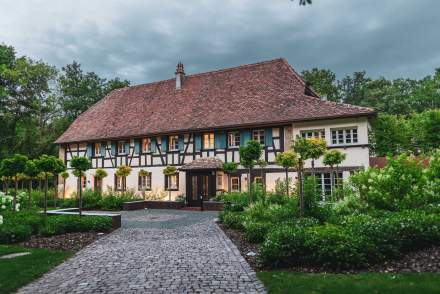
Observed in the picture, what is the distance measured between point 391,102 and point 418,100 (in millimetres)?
3145

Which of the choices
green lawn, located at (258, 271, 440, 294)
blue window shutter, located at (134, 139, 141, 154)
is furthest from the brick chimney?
green lawn, located at (258, 271, 440, 294)

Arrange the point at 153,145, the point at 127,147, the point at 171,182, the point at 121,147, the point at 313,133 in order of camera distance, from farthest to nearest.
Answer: the point at 121,147 < the point at 127,147 < the point at 153,145 < the point at 171,182 < the point at 313,133

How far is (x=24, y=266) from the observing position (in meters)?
6.82

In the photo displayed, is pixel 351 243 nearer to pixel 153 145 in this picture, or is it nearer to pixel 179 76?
pixel 153 145

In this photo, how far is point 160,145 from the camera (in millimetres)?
24500

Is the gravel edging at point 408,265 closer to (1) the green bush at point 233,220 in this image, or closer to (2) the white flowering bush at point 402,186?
(2) the white flowering bush at point 402,186

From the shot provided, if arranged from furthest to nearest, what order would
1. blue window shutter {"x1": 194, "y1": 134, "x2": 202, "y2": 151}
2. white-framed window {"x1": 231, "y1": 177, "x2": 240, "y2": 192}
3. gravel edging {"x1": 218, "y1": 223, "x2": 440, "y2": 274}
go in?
blue window shutter {"x1": 194, "y1": 134, "x2": 202, "y2": 151}, white-framed window {"x1": 231, "y1": 177, "x2": 240, "y2": 192}, gravel edging {"x1": 218, "y1": 223, "x2": 440, "y2": 274}

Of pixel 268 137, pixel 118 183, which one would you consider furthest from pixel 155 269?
pixel 118 183

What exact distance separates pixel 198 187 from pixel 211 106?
19.9 ft

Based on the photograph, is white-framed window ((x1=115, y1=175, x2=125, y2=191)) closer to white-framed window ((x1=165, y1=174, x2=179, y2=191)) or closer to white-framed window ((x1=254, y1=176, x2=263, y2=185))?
white-framed window ((x1=165, y1=174, x2=179, y2=191))

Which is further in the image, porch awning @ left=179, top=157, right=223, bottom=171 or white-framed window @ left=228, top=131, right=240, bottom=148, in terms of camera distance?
white-framed window @ left=228, top=131, right=240, bottom=148

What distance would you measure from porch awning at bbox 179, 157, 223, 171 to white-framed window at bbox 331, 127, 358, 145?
7023mm

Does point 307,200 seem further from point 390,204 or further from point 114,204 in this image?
point 114,204

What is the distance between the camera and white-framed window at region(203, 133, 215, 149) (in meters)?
22.7
